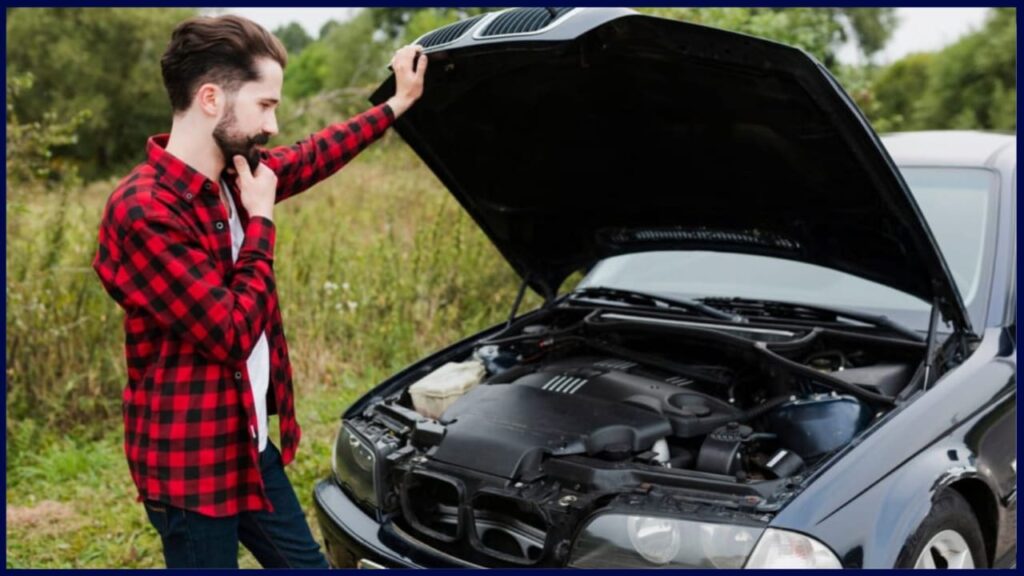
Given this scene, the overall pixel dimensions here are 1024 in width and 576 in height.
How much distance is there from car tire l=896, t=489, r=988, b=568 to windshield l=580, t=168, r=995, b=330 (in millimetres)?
682

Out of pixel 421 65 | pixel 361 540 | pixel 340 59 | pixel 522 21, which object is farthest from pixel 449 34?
pixel 340 59

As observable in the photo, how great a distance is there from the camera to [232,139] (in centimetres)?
225

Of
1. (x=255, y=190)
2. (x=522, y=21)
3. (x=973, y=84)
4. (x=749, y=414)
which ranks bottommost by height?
(x=749, y=414)

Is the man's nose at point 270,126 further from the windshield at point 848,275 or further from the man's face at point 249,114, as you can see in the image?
the windshield at point 848,275

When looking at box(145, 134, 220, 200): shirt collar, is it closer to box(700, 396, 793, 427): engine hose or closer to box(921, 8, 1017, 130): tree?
box(700, 396, 793, 427): engine hose

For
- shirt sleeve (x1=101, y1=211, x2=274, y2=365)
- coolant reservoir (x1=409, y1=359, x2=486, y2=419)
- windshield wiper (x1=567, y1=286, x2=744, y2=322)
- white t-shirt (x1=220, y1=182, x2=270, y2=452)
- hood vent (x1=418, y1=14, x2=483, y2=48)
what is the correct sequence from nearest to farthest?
shirt sleeve (x1=101, y1=211, x2=274, y2=365) < white t-shirt (x1=220, y1=182, x2=270, y2=452) < hood vent (x1=418, y1=14, x2=483, y2=48) < coolant reservoir (x1=409, y1=359, x2=486, y2=419) < windshield wiper (x1=567, y1=286, x2=744, y2=322)

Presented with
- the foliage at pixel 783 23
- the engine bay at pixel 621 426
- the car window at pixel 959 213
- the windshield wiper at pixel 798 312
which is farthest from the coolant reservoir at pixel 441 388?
the foliage at pixel 783 23

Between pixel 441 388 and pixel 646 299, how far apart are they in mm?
838

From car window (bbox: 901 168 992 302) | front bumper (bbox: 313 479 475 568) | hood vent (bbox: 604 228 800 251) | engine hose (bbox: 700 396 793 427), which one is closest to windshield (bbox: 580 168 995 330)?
car window (bbox: 901 168 992 302)

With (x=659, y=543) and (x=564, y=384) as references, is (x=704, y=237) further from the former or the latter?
(x=659, y=543)

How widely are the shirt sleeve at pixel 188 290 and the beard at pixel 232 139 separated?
0.23m

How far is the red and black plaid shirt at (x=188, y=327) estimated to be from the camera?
208 cm

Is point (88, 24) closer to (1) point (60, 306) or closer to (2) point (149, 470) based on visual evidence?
(1) point (60, 306)

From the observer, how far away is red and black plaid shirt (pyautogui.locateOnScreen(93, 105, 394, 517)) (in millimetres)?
2080
